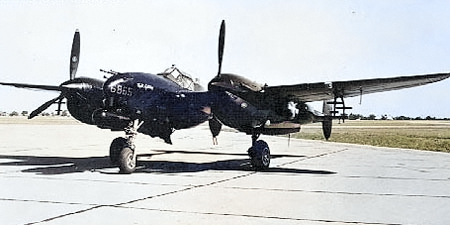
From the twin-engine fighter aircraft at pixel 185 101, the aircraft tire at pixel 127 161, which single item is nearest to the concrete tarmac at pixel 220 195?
the aircraft tire at pixel 127 161

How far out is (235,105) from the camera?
1755cm

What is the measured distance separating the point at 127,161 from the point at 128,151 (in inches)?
12.7

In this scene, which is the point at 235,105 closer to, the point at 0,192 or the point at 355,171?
the point at 355,171

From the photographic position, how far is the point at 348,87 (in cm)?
1730

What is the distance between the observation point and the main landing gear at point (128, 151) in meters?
15.7

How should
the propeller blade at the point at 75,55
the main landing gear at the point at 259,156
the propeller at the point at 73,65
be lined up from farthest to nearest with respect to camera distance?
the propeller blade at the point at 75,55 → the propeller at the point at 73,65 → the main landing gear at the point at 259,156

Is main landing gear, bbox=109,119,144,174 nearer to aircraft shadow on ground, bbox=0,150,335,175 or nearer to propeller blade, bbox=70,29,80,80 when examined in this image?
aircraft shadow on ground, bbox=0,150,335,175

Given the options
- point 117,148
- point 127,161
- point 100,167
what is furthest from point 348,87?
point 100,167

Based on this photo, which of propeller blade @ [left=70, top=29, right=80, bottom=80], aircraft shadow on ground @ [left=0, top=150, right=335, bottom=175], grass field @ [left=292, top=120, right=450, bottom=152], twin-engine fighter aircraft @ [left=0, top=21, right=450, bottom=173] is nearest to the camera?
twin-engine fighter aircraft @ [left=0, top=21, right=450, bottom=173]

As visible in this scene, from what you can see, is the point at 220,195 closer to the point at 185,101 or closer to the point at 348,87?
the point at 185,101

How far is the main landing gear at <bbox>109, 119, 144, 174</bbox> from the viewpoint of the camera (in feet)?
51.5

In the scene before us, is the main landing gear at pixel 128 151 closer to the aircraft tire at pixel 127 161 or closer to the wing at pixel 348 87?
the aircraft tire at pixel 127 161

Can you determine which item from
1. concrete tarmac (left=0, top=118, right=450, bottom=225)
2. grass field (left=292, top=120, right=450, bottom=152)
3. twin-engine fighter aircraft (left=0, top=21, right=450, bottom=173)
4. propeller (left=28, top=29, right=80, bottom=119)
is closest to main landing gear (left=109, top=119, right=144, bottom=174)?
twin-engine fighter aircraft (left=0, top=21, right=450, bottom=173)

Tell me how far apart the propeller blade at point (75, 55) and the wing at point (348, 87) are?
7.24 m
